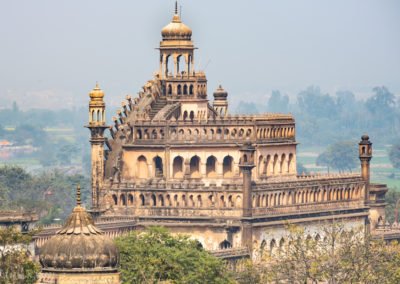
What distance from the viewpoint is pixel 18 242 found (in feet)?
286

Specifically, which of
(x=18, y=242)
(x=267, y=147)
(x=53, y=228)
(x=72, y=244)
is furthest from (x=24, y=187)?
(x=72, y=244)

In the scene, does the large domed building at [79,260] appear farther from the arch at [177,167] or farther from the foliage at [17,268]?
the arch at [177,167]

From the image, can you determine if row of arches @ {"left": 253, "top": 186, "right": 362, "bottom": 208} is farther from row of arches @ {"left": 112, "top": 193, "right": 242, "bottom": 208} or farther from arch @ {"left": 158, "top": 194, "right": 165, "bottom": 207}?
arch @ {"left": 158, "top": 194, "right": 165, "bottom": 207}

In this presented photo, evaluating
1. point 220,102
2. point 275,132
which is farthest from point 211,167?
point 220,102

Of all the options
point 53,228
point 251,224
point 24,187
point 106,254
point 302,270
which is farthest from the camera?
point 24,187

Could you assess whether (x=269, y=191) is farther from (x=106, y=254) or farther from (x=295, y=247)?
(x=106, y=254)

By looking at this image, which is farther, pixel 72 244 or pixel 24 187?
pixel 24 187

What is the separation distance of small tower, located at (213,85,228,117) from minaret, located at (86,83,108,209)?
11.6 metres

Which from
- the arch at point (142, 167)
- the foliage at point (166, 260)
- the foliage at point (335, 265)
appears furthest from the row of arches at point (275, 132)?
the foliage at point (335, 265)

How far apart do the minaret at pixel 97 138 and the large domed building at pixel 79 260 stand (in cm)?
6851

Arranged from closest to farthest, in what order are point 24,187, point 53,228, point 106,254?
point 106,254 → point 53,228 → point 24,187

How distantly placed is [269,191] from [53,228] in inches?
686

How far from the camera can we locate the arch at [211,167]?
5256 inches

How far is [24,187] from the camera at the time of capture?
19812 centimetres
